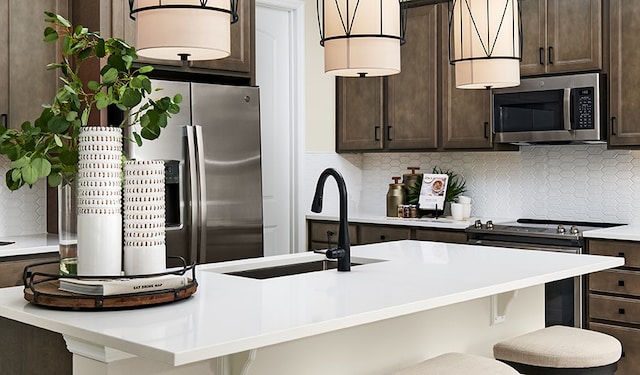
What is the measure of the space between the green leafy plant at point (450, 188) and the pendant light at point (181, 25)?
11.6ft

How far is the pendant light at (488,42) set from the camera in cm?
287

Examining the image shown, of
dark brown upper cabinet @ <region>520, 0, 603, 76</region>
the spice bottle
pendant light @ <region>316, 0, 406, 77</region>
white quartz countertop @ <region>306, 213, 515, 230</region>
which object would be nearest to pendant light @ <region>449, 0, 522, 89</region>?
pendant light @ <region>316, 0, 406, 77</region>

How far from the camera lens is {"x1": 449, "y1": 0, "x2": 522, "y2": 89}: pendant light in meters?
2.87

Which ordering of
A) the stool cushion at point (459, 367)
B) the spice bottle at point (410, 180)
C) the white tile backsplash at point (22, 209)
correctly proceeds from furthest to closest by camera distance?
1. the spice bottle at point (410, 180)
2. the white tile backsplash at point (22, 209)
3. the stool cushion at point (459, 367)

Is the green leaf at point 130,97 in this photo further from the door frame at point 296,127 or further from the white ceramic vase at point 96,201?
the door frame at point 296,127

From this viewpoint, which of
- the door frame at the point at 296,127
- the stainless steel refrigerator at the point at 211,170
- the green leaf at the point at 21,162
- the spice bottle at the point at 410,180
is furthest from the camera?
the door frame at the point at 296,127

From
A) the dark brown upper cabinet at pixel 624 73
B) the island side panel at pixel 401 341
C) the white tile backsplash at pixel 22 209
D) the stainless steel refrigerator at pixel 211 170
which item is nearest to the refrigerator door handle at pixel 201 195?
the stainless steel refrigerator at pixel 211 170

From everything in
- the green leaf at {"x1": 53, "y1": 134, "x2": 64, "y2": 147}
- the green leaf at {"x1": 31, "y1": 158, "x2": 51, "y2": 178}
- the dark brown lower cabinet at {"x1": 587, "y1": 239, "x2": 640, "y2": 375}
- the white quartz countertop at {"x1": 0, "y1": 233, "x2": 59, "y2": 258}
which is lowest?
the dark brown lower cabinet at {"x1": 587, "y1": 239, "x2": 640, "y2": 375}

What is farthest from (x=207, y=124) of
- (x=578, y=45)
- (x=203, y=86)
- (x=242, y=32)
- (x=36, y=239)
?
(x=578, y=45)

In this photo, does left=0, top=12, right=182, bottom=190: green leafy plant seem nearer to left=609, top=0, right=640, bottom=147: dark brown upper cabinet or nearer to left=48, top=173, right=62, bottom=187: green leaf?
left=48, top=173, right=62, bottom=187: green leaf

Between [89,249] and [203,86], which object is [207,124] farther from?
[89,249]

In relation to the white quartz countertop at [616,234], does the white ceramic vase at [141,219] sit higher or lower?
higher

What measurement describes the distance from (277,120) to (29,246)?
228cm

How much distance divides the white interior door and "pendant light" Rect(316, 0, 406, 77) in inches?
118
